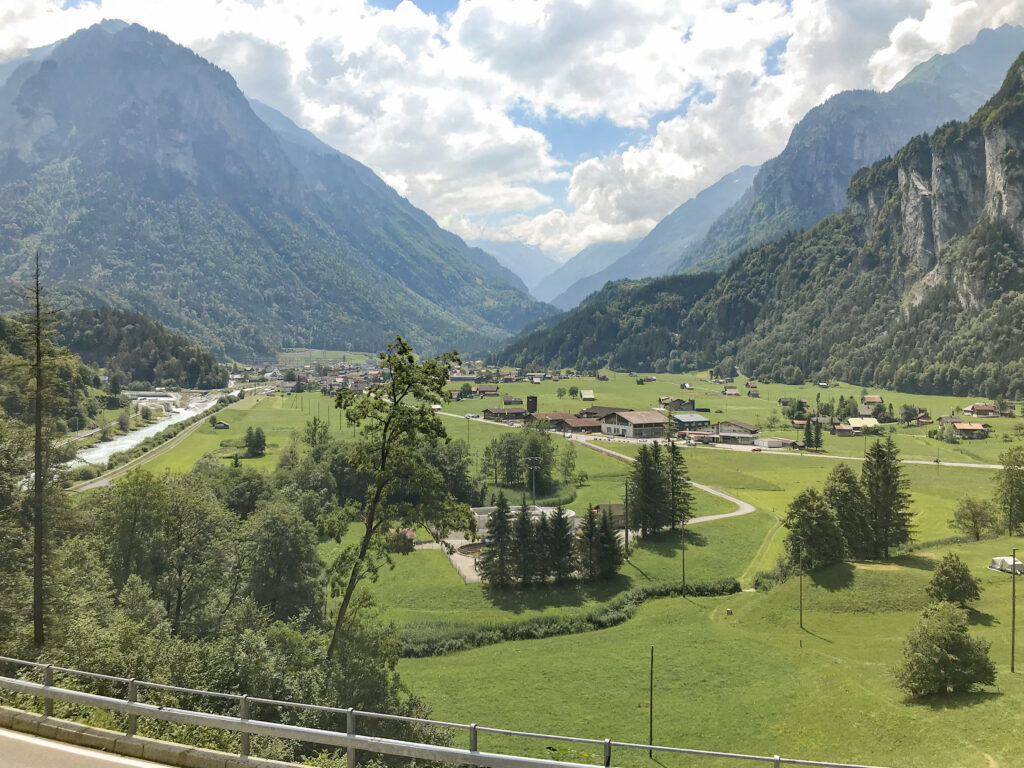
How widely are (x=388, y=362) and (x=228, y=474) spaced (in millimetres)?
65421

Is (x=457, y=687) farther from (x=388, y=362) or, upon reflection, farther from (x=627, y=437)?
(x=627, y=437)

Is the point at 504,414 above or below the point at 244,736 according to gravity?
below

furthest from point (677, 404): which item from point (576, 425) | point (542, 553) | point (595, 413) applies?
point (542, 553)

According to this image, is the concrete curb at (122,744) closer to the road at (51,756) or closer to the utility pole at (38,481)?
the road at (51,756)

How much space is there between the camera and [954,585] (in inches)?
1743

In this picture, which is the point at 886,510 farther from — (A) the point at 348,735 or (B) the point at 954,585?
(A) the point at 348,735

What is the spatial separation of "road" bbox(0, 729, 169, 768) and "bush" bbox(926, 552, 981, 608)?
51.0 m

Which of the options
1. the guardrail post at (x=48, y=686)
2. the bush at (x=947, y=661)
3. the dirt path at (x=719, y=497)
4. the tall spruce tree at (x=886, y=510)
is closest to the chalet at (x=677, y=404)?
the dirt path at (x=719, y=497)

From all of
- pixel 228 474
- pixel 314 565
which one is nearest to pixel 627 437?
pixel 228 474

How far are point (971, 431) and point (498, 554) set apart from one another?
111 metres

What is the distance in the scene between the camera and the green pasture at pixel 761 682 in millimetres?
29500

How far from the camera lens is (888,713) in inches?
1233

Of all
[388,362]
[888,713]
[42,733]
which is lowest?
[888,713]

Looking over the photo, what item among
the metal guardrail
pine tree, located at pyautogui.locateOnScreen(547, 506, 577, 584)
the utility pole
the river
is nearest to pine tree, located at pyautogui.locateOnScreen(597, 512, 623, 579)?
pine tree, located at pyautogui.locateOnScreen(547, 506, 577, 584)
